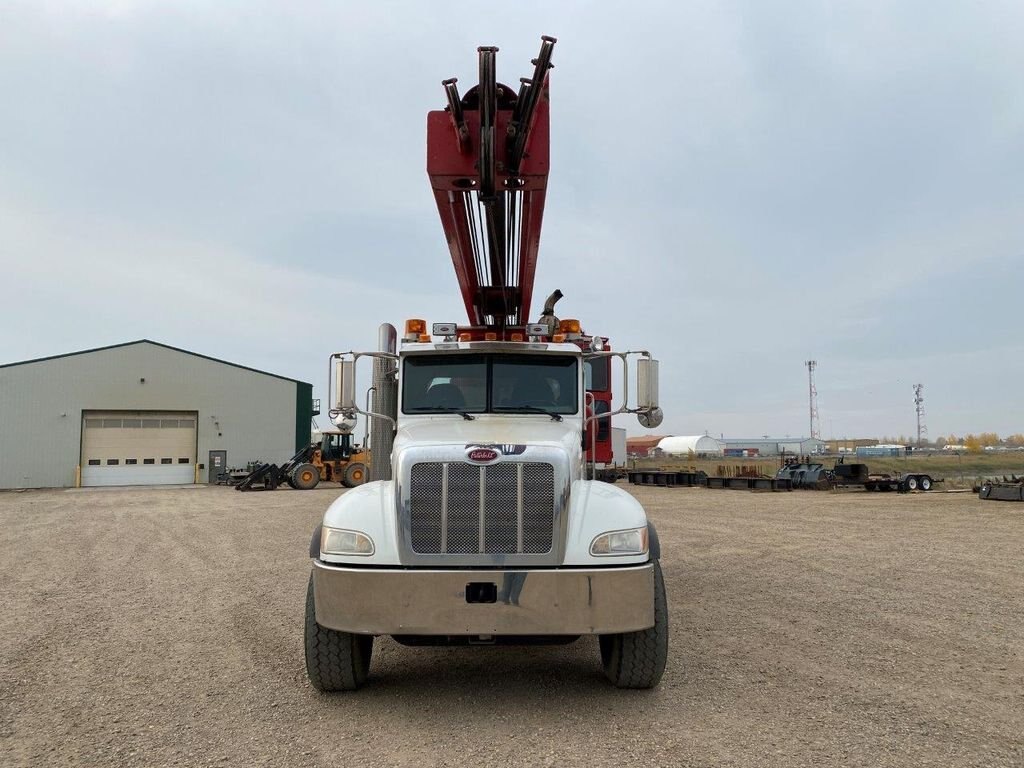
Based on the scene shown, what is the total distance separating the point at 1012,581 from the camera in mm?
8367

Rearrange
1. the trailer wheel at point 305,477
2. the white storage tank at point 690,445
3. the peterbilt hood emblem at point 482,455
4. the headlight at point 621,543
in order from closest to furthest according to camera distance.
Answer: the headlight at point 621,543, the peterbilt hood emblem at point 482,455, the trailer wheel at point 305,477, the white storage tank at point 690,445

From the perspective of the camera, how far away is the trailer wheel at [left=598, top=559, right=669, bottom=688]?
4480mm

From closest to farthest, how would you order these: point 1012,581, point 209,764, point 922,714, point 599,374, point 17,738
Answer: point 209,764, point 17,738, point 922,714, point 599,374, point 1012,581

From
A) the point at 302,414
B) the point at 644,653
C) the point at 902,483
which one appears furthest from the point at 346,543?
the point at 302,414

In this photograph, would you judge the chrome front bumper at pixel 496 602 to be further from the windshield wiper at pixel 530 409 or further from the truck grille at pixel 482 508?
the windshield wiper at pixel 530 409

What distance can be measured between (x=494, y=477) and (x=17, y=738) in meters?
3.03

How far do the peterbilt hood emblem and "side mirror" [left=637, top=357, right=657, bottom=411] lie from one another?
6.52 feet

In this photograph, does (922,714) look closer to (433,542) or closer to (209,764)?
(433,542)

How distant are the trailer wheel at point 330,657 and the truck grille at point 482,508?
807mm

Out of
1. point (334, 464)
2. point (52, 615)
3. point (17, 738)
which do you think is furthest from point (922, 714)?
point (334, 464)

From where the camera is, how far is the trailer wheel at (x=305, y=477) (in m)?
28.8

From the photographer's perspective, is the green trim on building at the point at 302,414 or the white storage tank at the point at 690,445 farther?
the white storage tank at the point at 690,445

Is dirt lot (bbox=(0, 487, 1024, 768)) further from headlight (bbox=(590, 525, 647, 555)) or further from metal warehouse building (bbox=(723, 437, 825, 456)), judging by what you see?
metal warehouse building (bbox=(723, 437, 825, 456))

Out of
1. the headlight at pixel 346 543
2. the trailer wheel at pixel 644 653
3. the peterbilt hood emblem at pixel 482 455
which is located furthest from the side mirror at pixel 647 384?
the headlight at pixel 346 543
